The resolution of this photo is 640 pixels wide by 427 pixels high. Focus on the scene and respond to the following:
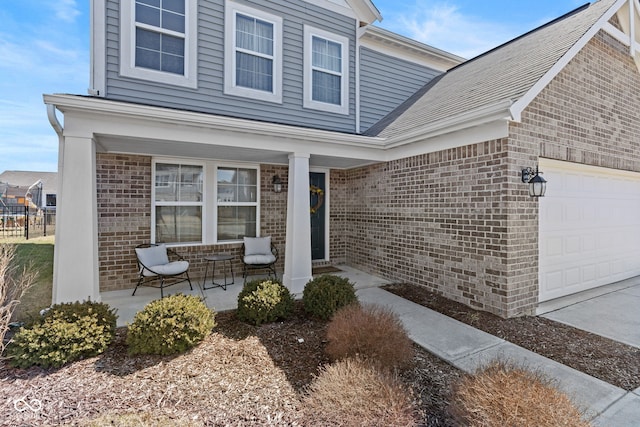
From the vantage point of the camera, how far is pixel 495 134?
4.66 m

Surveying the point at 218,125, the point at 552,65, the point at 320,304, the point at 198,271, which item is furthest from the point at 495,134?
the point at 198,271

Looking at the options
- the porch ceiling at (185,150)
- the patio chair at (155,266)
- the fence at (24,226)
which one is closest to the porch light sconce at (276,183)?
the porch ceiling at (185,150)

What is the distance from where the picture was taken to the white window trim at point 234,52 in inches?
251

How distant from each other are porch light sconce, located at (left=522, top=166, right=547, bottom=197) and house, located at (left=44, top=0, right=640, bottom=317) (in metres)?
0.08

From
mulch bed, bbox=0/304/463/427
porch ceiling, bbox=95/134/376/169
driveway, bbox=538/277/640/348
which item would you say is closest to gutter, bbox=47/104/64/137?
porch ceiling, bbox=95/134/376/169

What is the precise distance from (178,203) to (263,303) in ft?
11.9

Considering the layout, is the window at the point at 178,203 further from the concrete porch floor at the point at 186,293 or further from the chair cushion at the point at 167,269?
the concrete porch floor at the point at 186,293

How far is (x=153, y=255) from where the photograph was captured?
583 cm

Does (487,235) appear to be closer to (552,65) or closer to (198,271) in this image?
(552,65)

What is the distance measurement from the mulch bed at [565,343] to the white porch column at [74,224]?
5.22m

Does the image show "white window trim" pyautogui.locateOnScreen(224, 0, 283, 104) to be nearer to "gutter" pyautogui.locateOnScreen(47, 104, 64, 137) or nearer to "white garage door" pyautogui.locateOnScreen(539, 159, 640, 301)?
"gutter" pyautogui.locateOnScreen(47, 104, 64, 137)

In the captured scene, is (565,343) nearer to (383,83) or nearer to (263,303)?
(263,303)

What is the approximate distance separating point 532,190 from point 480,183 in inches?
28.4

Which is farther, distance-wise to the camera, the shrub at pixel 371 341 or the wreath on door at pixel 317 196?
the wreath on door at pixel 317 196
